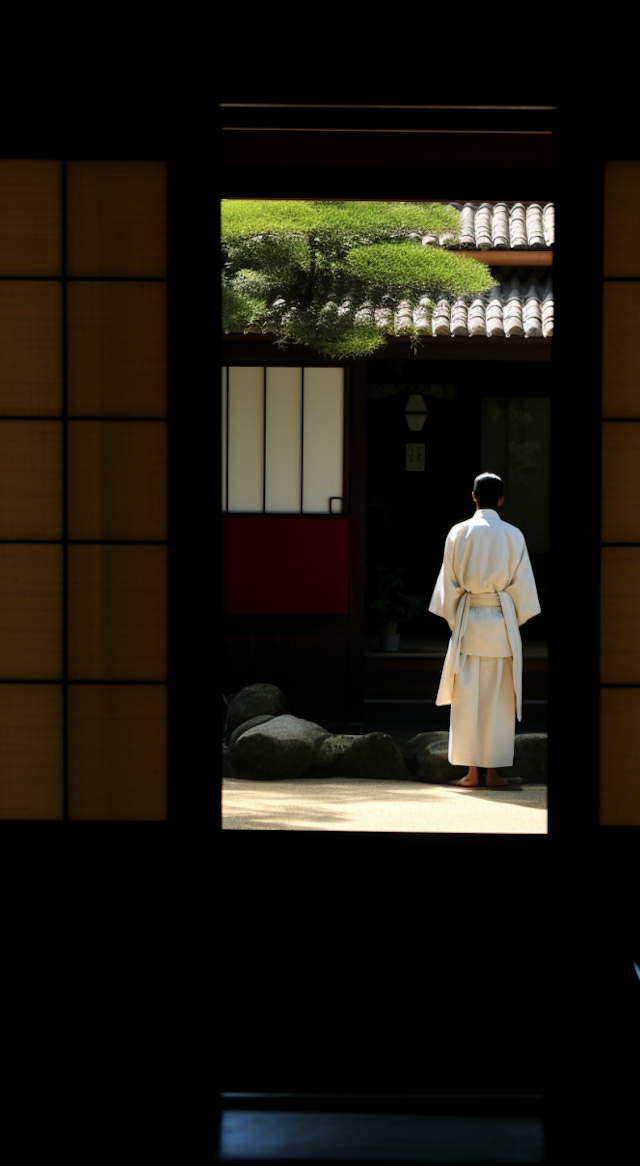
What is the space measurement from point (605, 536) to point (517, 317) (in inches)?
228

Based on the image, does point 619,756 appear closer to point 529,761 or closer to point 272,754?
point 529,761

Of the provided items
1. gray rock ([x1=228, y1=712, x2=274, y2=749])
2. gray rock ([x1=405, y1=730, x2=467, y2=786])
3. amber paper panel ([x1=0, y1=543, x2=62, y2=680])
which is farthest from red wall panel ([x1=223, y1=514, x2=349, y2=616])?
amber paper panel ([x1=0, y1=543, x2=62, y2=680])

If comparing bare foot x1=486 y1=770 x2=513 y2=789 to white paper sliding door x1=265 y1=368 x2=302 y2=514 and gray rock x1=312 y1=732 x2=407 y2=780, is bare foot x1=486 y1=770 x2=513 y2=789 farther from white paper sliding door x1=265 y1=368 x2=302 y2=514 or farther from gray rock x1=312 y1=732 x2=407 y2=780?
white paper sliding door x1=265 y1=368 x2=302 y2=514

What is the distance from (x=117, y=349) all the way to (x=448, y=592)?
3147 mm

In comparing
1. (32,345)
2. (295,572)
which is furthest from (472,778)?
(32,345)

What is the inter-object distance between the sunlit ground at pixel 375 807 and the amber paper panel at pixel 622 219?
8.59ft

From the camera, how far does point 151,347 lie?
2904 mm

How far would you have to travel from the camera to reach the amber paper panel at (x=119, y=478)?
2.92 metres

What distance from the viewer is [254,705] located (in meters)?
7.32

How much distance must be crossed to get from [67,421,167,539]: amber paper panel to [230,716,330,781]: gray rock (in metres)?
3.49

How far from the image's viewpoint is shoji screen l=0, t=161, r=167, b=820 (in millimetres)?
2914

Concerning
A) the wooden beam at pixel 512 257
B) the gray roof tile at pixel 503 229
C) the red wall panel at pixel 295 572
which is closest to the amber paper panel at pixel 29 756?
the red wall panel at pixel 295 572

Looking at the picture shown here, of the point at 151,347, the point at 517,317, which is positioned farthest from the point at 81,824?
the point at 517,317

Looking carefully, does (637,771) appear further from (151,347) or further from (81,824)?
(151,347)
